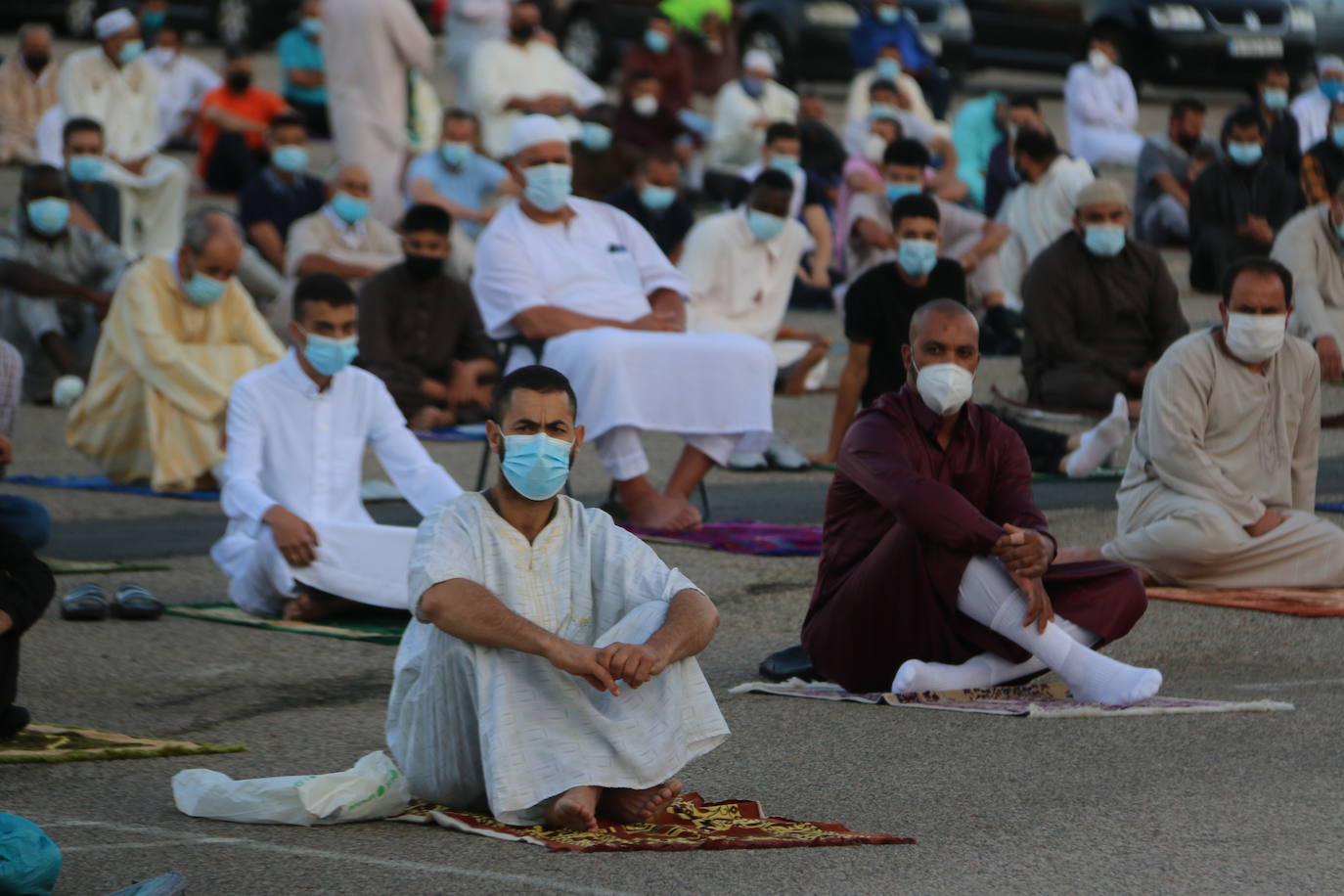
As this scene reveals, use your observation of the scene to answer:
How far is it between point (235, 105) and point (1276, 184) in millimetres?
7110

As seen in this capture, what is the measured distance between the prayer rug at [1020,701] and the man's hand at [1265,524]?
1437 millimetres

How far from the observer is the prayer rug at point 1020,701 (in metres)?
5.75

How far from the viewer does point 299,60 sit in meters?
17.4

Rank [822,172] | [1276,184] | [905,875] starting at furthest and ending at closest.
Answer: [822,172], [1276,184], [905,875]

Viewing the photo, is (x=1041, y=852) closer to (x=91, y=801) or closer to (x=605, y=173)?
(x=91, y=801)

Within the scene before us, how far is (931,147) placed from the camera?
57.6 ft

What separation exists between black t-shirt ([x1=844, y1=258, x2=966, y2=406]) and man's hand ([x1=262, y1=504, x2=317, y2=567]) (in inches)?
131

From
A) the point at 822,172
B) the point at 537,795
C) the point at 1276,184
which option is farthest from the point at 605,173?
the point at 537,795

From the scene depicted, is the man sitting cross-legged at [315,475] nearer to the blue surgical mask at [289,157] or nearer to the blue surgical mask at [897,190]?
the blue surgical mask at [897,190]

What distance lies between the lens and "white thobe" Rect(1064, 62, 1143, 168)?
1870 centimetres

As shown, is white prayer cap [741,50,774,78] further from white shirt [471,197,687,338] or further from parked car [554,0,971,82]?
white shirt [471,197,687,338]

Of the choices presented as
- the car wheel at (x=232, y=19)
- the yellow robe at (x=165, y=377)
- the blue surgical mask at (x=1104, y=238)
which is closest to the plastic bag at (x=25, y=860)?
the yellow robe at (x=165, y=377)

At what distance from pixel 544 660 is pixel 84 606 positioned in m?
3.01

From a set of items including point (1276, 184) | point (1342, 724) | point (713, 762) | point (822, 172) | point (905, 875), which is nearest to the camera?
point (905, 875)
